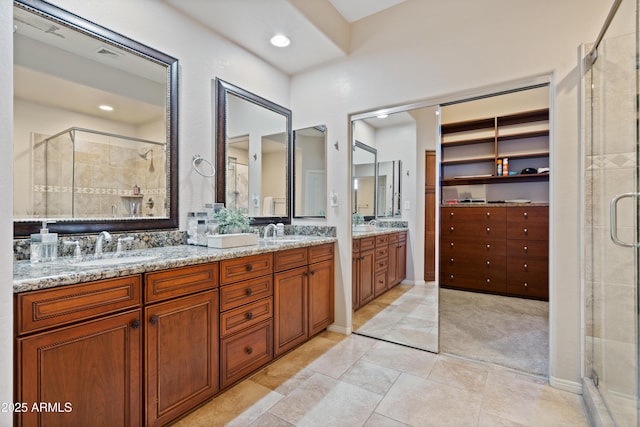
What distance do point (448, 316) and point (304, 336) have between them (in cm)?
166

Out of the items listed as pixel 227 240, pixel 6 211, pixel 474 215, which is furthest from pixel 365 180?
pixel 6 211

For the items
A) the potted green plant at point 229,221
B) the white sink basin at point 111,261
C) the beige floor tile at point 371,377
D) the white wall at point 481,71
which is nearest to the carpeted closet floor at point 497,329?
the white wall at point 481,71

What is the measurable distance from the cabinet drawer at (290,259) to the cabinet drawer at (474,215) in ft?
6.40

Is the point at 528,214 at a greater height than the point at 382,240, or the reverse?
the point at 528,214

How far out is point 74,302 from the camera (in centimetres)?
115

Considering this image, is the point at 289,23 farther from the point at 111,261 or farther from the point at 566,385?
the point at 566,385

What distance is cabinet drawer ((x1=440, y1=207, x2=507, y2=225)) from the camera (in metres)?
3.56

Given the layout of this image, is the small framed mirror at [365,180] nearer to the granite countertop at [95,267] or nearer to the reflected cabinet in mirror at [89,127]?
the granite countertop at [95,267]

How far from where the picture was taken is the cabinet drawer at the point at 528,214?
10.8 feet

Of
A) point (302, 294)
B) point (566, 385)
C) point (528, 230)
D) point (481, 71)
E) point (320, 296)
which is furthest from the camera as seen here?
point (528, 230)

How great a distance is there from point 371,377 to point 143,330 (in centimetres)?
146

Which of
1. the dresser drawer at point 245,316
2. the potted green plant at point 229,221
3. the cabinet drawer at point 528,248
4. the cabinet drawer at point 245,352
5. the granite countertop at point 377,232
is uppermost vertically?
the potted green plant at point 229,221

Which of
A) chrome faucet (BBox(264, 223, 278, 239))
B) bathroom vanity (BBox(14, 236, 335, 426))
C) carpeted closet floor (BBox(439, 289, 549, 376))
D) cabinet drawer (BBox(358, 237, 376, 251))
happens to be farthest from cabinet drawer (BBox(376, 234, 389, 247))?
bathroom vanity (BBox(14, 236, 335, 426))

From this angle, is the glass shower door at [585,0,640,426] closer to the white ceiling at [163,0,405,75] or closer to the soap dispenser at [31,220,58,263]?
the white ceiling at [163,0,405,75]
